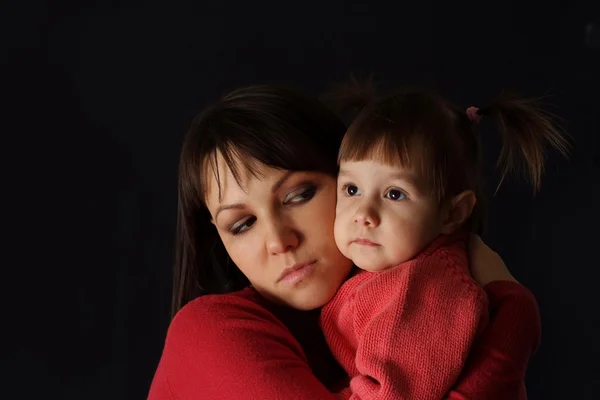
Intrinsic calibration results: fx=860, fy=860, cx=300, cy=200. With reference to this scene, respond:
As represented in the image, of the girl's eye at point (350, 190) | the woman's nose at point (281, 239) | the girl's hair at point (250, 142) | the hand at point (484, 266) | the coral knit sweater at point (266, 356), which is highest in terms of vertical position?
the girl's hair at point (250, 142)

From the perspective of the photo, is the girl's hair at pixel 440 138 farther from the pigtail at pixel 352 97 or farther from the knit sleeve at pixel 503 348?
the knit sleeve at pixel 503 348

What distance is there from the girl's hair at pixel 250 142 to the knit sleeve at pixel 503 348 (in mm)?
367

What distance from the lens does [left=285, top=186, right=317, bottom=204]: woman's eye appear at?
4.69 feet

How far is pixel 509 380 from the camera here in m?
1.22

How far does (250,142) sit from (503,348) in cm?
52

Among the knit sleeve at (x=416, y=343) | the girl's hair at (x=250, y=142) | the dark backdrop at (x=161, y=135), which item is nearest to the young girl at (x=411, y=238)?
the knit sleeve at (x=416, y=343)

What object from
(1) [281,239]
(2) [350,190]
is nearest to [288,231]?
(1) [281,239]

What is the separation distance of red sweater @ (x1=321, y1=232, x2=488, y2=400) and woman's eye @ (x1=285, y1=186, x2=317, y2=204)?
236 millimetres

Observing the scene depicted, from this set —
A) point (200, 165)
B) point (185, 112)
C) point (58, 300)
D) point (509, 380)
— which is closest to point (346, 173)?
point (200, 165)

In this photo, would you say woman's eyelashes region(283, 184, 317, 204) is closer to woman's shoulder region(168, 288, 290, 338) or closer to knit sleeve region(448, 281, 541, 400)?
woman's shoulder region(168, 288, 290, 338)

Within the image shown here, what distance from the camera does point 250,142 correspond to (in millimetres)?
1420

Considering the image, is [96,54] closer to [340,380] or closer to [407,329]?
[340,380]

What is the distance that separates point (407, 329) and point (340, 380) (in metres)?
0.32

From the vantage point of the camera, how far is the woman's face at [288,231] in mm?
1403
